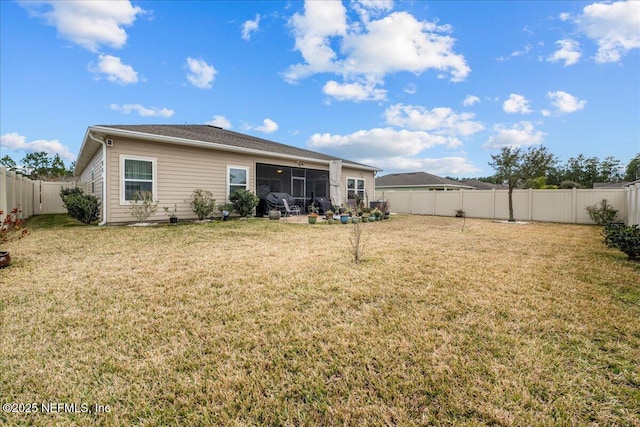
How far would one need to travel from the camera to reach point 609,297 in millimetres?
3193

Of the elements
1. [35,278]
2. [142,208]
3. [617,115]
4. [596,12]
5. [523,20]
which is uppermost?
[523,20]

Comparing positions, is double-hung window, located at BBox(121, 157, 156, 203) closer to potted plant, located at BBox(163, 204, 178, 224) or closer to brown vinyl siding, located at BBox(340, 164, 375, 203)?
potted plant, located at BBox(163, 204, 178, 224)

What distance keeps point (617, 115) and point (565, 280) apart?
13.0 metres

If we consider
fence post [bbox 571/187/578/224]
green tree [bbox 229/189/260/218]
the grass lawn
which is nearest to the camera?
the grass lawn

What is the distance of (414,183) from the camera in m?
26.4

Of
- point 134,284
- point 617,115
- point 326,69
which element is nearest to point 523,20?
point 617,115

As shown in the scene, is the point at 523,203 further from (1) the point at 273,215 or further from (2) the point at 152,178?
(2) the point at 152,178

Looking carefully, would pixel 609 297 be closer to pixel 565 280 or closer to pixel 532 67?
pixel 565 280

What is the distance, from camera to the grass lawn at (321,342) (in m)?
1.60

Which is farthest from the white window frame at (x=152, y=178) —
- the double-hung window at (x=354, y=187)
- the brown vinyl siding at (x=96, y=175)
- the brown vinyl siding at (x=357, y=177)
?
the double-hung window at (x=354, y=187)

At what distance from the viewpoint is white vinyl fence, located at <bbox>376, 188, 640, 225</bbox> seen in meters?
11.6

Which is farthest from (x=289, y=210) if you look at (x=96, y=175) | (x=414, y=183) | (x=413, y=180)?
(x=413, y=180)

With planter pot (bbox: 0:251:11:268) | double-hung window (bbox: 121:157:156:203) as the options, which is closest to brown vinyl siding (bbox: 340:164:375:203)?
double-hung window (bbox: 121:157:156:203)

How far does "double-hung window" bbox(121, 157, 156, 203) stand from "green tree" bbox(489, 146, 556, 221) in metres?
14.4
